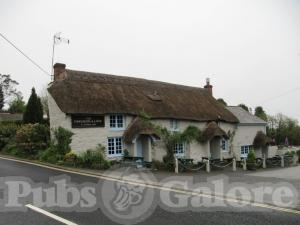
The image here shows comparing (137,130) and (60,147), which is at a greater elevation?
(137,130)

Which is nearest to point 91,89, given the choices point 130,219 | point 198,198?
point 198,198

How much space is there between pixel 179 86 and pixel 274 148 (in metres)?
14.0

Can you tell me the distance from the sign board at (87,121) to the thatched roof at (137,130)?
1.94 m

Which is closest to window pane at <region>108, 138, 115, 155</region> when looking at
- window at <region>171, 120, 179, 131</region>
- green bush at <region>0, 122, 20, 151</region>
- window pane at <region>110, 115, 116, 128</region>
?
window pane at <region>110, 115, 116, 128</region>

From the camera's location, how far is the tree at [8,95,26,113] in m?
74.4

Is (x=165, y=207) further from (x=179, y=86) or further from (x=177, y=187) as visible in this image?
(x=179, y=86)

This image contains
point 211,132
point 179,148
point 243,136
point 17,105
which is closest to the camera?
point 179,148

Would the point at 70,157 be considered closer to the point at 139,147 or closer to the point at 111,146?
the point at 111,146

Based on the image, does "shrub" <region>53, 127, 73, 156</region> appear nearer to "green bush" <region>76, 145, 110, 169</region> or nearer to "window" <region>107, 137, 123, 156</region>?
"green bush" <region>76, 145, 110, 169</region>

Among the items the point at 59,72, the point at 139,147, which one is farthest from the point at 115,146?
the point at 59,72

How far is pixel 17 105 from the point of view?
75.3 m

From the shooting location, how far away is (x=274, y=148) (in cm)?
3766

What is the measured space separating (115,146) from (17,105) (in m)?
59.9

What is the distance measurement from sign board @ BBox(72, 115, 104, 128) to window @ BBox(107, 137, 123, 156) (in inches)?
57.2
